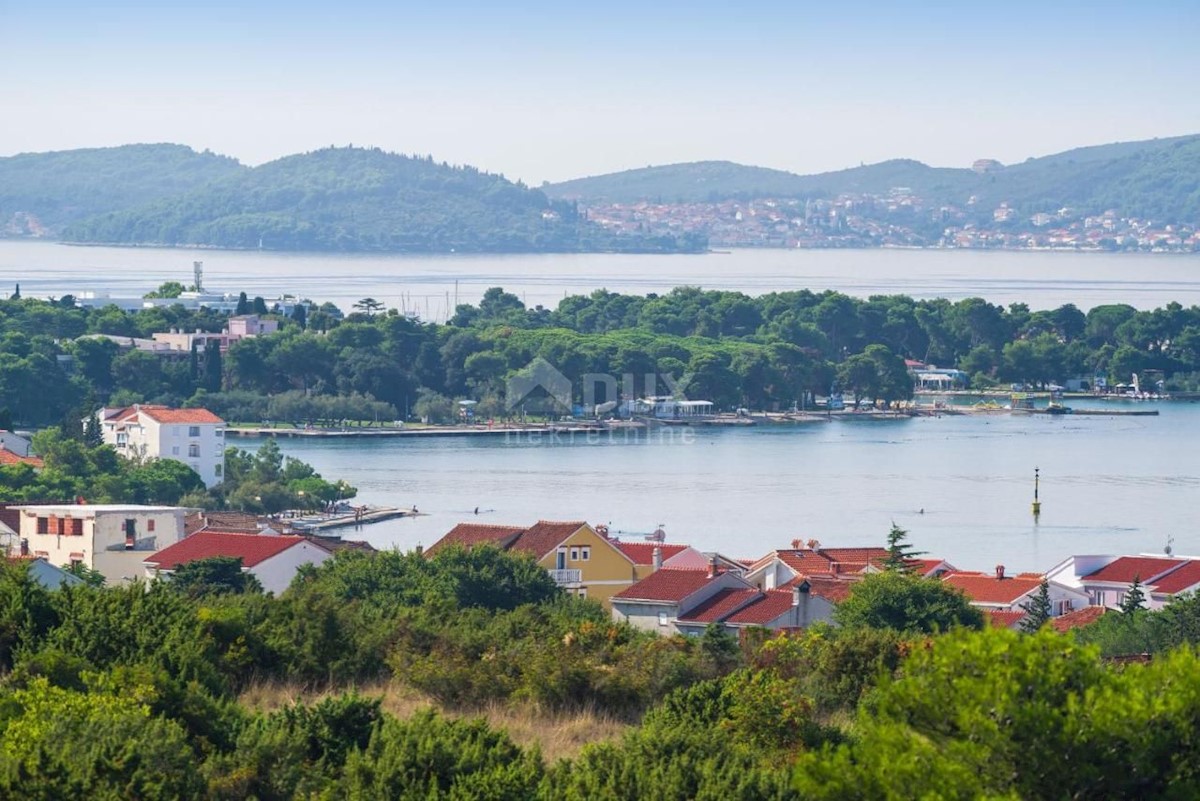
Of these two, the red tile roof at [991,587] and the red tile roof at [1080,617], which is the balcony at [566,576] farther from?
the red tile roof at [1080,617]

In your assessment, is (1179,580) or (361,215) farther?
(361,215)

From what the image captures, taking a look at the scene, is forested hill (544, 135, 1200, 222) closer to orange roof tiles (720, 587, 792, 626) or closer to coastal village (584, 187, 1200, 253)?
coastal village (584, 187, 1200, 253)

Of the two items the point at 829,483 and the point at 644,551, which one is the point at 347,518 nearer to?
the point at 829,483

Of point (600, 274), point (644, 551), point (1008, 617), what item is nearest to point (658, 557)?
point (644, 551)

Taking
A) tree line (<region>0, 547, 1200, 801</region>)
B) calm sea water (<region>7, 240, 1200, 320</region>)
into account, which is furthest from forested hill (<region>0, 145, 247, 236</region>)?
tree line (<region>0, 547, 1200, 801</region>)

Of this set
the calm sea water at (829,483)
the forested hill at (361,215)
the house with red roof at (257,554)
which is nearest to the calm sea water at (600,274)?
the forested hill at (361,215)

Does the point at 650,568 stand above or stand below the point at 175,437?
above

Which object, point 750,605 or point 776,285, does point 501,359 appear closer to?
point 750,605

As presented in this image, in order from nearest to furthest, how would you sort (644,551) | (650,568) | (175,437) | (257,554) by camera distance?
(257,554) → (650,568) → (644,551) → (175,437)
